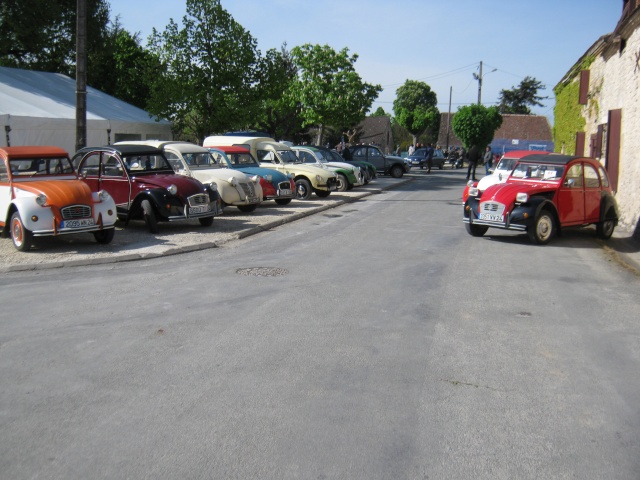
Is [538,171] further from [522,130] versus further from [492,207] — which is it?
[522,130]

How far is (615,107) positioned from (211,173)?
11.2 meters

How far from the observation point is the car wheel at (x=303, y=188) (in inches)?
837

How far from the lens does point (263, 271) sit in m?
9.39

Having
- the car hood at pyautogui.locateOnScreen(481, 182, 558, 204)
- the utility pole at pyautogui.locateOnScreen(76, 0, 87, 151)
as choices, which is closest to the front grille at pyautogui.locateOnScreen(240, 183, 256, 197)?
the utility pole at pyautogui.locateOnScreen(76, 0, 87, 151)

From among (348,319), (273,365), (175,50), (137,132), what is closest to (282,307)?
(348,319)

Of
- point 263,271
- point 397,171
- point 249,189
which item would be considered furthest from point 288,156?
point 397,171

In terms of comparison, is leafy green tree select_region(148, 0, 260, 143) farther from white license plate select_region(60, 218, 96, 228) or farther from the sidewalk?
white license plate select_region(60, 218, 96, 228)

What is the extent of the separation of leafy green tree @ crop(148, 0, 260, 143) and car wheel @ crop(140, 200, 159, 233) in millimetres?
14986

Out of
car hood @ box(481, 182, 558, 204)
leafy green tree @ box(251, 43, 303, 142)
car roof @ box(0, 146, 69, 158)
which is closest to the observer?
car roof @ box(0, 146, 69, 158)

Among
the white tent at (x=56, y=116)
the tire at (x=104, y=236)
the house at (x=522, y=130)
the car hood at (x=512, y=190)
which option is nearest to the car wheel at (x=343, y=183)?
the white tent at (x=56, y=116)

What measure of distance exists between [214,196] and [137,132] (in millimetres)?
12652

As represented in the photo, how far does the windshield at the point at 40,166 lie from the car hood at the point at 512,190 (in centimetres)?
795

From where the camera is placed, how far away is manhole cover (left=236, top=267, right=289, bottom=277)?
360 inches

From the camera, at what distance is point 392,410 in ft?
14.7
